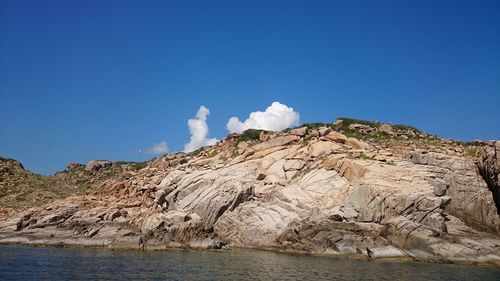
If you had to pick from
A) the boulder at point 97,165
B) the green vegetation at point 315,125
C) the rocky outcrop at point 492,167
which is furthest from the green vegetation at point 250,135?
the boulder at point 97,165

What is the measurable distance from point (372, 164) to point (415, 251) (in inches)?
499

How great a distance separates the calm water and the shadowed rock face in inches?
151

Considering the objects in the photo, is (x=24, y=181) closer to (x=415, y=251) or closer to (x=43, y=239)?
(x=43, y=239)

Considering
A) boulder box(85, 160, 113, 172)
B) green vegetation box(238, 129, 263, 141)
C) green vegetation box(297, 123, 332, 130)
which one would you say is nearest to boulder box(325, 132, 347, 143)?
green vegetation box(297, 123, 332, 130)

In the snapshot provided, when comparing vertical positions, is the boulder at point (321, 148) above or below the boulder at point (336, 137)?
below

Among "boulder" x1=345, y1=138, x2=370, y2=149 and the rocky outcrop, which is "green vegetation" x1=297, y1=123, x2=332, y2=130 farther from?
the rocky outcrop

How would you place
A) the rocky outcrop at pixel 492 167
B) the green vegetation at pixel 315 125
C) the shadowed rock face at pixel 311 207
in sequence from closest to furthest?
the shadowed rock face at pixel 311 207
the rocky outcrop at pixel 492 167
the green vegetation at pixel 315 125

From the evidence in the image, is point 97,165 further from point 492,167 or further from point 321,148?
point 492,167

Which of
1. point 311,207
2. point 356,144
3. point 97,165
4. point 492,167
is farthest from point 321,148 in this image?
point 97,165

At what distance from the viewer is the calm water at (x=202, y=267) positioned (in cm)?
3200

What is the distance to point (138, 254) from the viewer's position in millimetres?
44531

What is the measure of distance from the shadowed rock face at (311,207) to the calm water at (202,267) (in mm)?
3843

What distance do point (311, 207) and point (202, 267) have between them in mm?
19098

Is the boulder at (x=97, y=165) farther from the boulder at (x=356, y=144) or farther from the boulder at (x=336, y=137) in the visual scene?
the boulder at (x=356, y=144)
